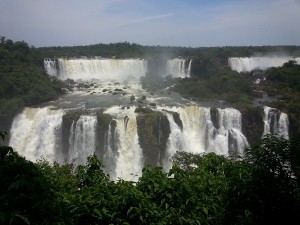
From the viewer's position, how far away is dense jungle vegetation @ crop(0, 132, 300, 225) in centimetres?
391

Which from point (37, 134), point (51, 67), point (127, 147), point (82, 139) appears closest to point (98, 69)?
point (51, 67)

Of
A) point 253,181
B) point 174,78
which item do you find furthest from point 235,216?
point 174,78

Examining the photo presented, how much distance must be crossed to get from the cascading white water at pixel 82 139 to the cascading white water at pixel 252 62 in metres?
27.7

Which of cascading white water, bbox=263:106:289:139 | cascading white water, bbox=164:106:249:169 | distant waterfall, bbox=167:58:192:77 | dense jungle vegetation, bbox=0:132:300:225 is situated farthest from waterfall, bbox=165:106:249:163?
distant waterfall, bbox=167:58:192:77

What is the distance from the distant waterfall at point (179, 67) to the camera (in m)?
46.4

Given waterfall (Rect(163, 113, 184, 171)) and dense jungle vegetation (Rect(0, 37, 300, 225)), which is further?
waterfall (Rect(163, 113, 184, 171))

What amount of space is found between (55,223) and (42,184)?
0.50 metres

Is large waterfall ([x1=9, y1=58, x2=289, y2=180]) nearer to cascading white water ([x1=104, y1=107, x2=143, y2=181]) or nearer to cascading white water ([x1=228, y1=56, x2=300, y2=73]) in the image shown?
cascading white water ([x1=104, y1=107, x2=143, y2=181])

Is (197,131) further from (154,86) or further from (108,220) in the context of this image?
(108,220)

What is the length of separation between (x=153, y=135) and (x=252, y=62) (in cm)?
2893

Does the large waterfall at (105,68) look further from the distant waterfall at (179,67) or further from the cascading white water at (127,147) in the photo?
the cascading white water at (127,147)

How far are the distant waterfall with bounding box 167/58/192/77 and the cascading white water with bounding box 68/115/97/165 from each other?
77.9 ft

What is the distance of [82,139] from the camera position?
82.1ft

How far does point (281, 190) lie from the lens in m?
5.30
